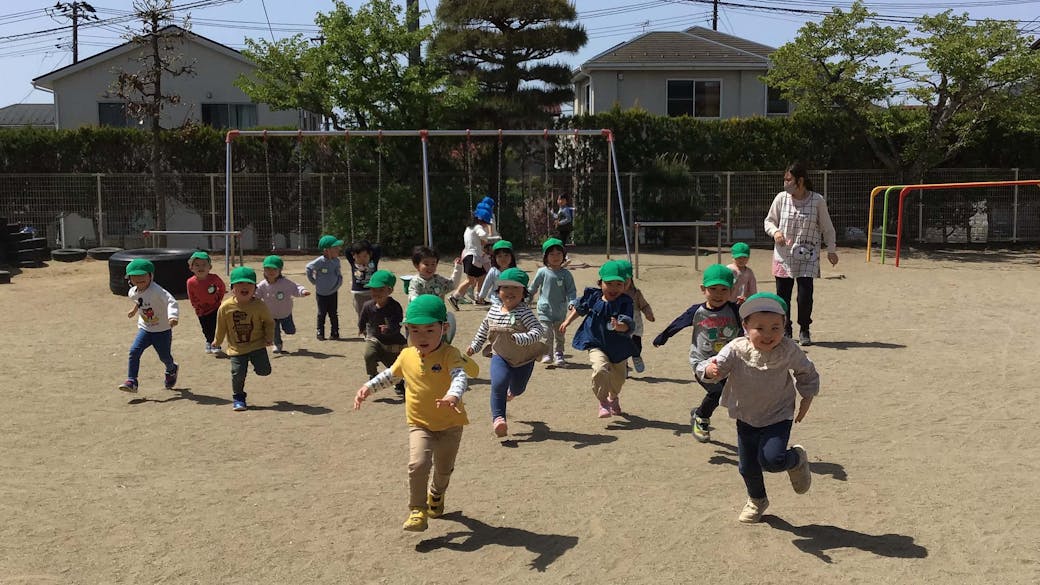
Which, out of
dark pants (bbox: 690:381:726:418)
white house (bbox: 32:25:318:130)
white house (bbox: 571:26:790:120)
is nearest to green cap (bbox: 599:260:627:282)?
dark pants (bbox: 690:381:726:418)

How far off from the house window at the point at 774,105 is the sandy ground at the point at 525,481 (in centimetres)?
2388

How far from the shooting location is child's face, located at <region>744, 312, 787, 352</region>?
5.03 meters

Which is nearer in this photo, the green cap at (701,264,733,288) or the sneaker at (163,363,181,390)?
the green cap at (701,264,733,288)

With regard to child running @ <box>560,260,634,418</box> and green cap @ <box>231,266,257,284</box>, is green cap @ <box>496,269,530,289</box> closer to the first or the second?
child running @ <box>560,260,634,418</box>

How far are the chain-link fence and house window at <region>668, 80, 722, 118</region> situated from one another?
8.74 m

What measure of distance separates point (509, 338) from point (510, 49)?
2009 cm

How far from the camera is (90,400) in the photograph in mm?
8500

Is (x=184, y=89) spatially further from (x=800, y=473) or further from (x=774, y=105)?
(x=800, y=473)

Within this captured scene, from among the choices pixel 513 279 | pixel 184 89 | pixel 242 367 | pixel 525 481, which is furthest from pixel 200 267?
pixel 184 89

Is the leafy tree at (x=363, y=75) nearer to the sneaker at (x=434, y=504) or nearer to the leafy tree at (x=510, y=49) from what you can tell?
the leafy tree at (x=510, y=49)

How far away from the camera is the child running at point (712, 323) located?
661 centimetres

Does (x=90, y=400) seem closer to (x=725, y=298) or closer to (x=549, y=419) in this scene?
(x=549, y=419)

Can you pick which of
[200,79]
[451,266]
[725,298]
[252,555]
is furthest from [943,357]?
[200,79]

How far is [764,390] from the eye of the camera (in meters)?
5.11
